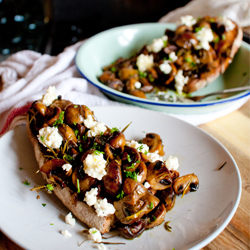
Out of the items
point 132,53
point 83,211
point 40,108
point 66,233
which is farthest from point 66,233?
point 132,53

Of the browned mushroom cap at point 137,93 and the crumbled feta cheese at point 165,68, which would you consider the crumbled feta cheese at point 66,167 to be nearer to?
the browned mushroom cap at point 137,93

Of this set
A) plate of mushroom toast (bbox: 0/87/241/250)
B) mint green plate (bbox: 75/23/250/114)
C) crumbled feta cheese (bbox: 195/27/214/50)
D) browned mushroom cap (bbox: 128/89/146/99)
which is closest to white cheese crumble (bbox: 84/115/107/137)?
plate of mushroom toast (bbox: 0/87/241/250)

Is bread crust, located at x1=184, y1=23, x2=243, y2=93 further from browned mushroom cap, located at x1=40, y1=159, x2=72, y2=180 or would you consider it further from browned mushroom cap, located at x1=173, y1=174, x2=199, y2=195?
browned mushroom cap, located at x1=40, y1=159, x2=72, y2=180

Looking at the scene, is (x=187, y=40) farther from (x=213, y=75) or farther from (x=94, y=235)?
(x=94, y=235)

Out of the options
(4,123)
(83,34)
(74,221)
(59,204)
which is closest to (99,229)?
(74,221)

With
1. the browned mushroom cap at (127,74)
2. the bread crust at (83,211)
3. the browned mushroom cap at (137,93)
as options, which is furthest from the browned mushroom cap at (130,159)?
the browned mushroom cap at (127,74)
